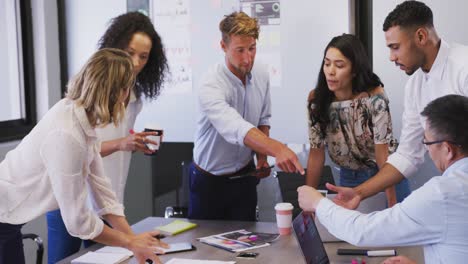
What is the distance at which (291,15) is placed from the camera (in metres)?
3.69

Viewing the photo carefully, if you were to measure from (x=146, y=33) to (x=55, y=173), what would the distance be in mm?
1103

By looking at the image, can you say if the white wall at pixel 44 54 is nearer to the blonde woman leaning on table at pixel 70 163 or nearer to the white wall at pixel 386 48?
the blonde woman leaning on table at pixel 70 163

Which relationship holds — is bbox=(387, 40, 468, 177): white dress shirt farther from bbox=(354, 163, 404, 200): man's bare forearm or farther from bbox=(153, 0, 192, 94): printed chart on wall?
bbox=(153, 0, 192, 94): printed chart on wall

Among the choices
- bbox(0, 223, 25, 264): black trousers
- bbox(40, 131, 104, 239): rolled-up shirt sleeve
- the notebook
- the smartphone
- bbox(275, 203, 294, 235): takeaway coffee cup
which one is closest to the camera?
bbox(40, 131, 104, 239): rolled-up shirt sleeve

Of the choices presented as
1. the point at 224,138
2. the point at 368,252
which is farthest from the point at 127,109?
the point at 368,252

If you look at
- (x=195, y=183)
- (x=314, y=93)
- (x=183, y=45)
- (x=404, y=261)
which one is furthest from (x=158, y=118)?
(x=404, y=261)

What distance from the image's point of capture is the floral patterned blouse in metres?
2.71

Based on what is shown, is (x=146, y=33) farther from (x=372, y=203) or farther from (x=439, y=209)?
(x=439, y=209)

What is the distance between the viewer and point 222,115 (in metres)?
2.73

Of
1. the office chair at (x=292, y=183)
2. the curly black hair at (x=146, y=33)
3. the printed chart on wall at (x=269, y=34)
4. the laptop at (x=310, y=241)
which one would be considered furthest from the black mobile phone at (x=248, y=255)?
the printed chart on wall at (x=269, y=34)

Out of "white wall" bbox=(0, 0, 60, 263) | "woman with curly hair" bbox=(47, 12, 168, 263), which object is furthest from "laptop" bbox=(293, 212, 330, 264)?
"white wall" bbox=(0, 0, 60, 263)

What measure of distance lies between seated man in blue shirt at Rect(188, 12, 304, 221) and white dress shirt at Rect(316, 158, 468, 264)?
1133 mm

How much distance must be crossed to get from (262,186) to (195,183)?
0.93 m

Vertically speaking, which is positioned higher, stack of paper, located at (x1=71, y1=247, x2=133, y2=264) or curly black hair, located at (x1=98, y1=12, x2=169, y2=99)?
curly black hair, located at (x1=98, y1=12, x2=169, y2=99)
